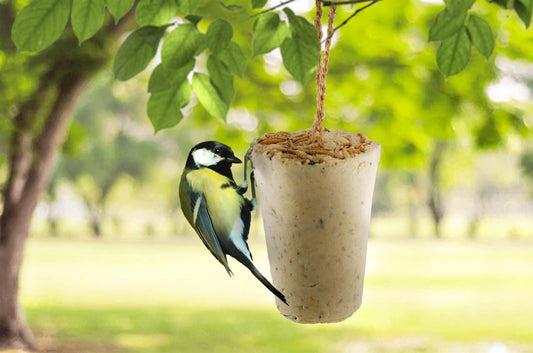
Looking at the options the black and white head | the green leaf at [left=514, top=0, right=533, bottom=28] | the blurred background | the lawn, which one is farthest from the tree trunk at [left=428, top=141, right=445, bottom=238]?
the black and white head

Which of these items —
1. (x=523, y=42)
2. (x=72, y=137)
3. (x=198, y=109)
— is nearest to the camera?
(x=523, y=42)

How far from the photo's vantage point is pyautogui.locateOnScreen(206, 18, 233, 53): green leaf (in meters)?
1.24

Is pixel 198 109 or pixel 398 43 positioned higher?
pixel 398 43

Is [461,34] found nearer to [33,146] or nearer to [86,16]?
[86,16]

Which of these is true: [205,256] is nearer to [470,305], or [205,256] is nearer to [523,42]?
[470,305]

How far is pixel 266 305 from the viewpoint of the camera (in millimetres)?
11586

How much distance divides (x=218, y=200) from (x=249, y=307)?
10588 mm

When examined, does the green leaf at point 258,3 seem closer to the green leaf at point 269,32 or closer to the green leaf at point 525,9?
the green leaf at point 269,32

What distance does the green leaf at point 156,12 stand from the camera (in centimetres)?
127

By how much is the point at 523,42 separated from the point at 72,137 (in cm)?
575

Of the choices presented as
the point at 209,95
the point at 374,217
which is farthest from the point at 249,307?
the point at 374,217

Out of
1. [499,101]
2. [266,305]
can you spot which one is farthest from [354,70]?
[266,305]

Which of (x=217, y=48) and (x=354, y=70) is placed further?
(x=354, y=70)

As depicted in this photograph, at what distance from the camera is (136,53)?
1.26 m
